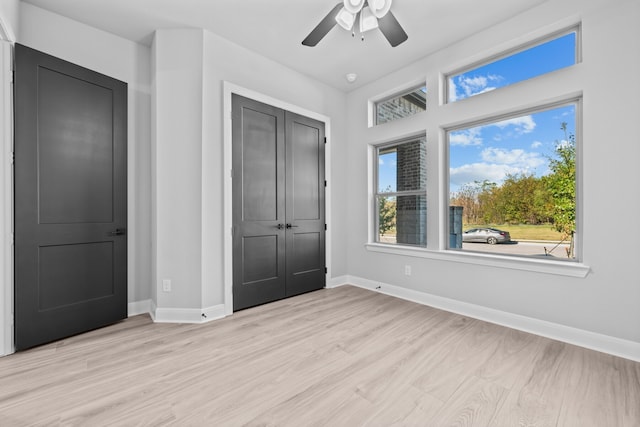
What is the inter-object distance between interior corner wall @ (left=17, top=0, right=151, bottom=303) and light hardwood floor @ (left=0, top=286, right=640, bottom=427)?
0.63 meters

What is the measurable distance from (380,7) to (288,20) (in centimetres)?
121

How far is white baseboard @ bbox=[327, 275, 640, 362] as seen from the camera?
88.0 inches

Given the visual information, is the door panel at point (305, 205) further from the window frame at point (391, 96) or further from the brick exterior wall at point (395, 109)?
the brick exterior wall at point (395, 109)

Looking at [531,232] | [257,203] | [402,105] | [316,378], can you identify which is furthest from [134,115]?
[531,232]

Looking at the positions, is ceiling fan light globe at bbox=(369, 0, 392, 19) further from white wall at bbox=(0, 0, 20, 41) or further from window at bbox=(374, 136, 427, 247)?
white wall at bbox=(0, 0, 20, 41)

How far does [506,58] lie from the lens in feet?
9.73

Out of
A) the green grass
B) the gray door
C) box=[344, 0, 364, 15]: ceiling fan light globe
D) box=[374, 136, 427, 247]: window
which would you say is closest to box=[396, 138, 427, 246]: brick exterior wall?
box=[374, 136, 427, 247]: window

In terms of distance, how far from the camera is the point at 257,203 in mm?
3449

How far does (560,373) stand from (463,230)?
165cm

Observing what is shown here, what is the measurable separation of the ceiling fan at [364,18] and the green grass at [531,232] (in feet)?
7.02

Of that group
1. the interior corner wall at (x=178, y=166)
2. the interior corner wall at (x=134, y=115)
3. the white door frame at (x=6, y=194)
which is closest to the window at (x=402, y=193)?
the interior corner wall at (x=178, y=166)

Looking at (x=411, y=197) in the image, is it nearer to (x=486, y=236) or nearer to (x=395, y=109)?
(x=486, y=236)

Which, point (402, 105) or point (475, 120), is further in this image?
point (402, 105)

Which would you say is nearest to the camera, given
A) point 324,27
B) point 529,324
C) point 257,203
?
point 324,27
